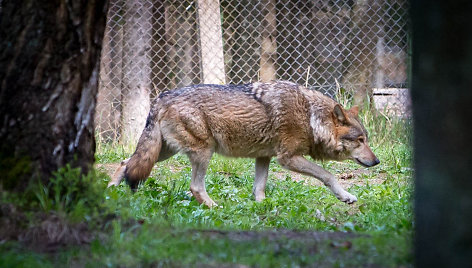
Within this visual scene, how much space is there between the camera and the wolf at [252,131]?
5.94 meters

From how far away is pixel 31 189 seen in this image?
3225 millimetres

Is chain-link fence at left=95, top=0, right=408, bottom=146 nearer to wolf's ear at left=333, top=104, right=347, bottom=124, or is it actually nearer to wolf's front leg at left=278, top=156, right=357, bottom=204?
wolf's ear at left=333, top=104, right=347, bottom=124

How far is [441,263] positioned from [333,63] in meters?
9.50

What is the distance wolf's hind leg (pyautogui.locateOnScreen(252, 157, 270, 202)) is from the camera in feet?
21.0

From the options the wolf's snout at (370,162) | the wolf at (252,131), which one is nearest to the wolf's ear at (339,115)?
the wolf at (252,131)

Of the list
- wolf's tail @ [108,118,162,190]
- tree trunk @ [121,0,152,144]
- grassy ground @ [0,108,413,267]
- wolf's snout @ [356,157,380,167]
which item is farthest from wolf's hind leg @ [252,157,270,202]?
tree trunk @ [121,0,152,144]

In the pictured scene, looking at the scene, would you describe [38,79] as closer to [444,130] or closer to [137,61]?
[444,130]

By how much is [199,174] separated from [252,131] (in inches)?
30.0

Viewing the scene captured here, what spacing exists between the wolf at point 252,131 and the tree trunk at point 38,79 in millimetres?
2404

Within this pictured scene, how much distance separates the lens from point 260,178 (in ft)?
21.4

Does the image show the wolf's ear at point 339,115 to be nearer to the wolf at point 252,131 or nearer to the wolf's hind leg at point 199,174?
the wolf at point 252,131

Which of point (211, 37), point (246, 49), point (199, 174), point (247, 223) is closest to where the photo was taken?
point (247, 223)

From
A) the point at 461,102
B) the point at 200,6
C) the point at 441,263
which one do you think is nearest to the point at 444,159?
the point at 461,102

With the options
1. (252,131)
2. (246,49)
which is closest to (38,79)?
(252,131)
